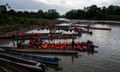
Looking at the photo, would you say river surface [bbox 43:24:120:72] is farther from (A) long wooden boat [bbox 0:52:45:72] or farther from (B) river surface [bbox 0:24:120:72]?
(A) long wooden boat [bbox 0:52:45:72]

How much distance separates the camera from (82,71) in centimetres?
2356

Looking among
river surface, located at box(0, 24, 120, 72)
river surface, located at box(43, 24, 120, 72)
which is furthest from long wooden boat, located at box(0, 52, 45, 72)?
river surface, located at box(43, 24, 120, 72)

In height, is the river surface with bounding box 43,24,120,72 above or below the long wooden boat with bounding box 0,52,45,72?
below

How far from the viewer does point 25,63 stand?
23.2 meters

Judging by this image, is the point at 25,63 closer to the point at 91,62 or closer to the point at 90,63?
the point at 90,63

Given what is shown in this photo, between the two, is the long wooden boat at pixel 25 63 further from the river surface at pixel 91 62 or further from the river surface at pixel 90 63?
the river surface at pixel 91 62

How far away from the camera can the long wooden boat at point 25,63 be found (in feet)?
68.3

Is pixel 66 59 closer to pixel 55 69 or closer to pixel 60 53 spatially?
pixel 60 53

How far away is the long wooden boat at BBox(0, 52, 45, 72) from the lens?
20.8 m

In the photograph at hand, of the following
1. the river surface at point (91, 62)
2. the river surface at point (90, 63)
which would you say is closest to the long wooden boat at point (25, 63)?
the river surface at point (90, 63)

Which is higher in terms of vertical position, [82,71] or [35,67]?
[35,67]

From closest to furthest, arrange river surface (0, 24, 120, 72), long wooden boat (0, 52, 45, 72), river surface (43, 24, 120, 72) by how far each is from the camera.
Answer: long wooden boat (0, 52, 45, 72) → river surface (0, 24, 120, 72) → river surface (43, 24, 120, 72)

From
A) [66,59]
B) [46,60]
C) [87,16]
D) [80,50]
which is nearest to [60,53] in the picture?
[66,59]

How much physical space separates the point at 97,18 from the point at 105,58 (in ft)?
495
